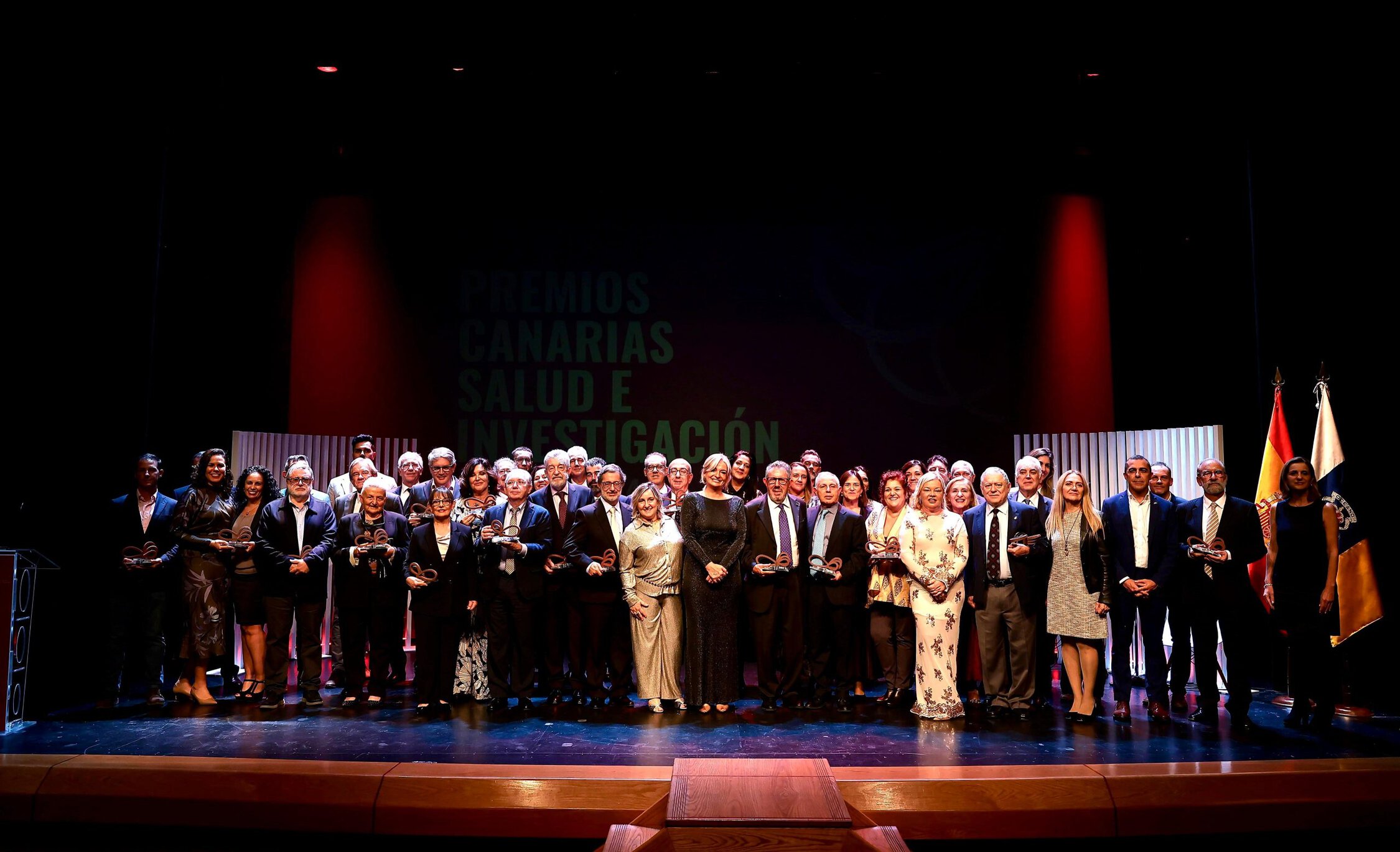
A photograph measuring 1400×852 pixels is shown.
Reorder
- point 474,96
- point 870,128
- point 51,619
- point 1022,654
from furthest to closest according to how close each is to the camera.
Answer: point 870,128 → point 474,96 → point 51,619 → point 1022,654

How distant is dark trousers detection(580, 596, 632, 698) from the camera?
5.94 metres

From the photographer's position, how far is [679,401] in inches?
345

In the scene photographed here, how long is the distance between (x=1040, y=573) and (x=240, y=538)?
199 inches

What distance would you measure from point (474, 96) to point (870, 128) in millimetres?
3484

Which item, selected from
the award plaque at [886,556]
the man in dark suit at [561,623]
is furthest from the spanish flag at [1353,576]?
the man in dark suit at [561,623]

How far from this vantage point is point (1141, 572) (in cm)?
565

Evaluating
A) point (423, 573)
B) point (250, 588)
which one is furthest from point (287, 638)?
point (423, 573)

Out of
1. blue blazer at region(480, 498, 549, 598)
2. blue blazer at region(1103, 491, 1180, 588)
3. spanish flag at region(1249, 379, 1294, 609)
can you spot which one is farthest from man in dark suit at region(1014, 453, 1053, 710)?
blue blazer at region(480, 498, 549, 598)

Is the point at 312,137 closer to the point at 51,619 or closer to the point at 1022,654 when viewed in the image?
the point at 51,619

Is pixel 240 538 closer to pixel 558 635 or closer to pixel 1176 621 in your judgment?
pixel 558 635

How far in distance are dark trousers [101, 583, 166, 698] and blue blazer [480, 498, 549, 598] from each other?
2.15m

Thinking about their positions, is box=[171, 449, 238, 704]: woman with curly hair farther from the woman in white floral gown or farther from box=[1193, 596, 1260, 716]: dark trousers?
box=[1193, 596, 1260, 716]: dark trousers

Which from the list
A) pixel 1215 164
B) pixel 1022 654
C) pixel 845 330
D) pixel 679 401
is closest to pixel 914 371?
pixel 845 330

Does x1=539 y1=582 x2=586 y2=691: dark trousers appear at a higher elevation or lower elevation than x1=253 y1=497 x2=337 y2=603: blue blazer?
lower
